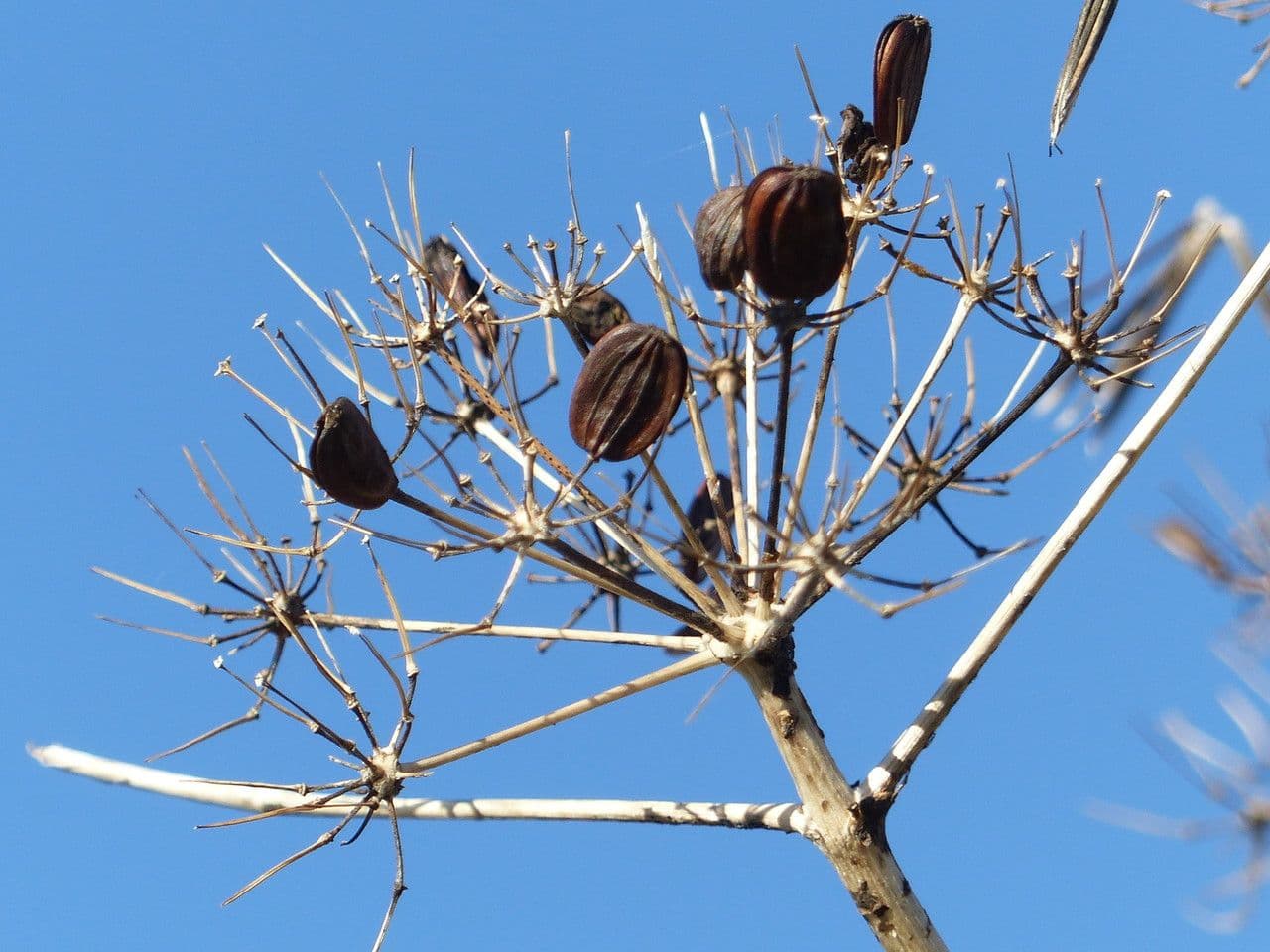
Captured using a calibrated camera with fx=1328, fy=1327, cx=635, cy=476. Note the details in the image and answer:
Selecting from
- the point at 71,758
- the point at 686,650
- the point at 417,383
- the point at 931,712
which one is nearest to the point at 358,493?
the point at 417,383

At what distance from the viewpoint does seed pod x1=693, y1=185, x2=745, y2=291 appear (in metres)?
4.28

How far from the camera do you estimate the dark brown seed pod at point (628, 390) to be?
372cm

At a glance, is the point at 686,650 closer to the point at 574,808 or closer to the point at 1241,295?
the point at 574,808

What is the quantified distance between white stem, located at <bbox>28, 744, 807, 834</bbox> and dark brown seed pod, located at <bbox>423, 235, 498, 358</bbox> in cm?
165

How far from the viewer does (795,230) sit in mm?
3488

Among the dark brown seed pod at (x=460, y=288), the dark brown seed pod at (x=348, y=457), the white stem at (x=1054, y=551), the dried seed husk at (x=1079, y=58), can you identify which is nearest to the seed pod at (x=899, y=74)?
the dried seed husk at (x=1079, y=58)

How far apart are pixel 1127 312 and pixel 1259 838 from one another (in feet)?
7.50

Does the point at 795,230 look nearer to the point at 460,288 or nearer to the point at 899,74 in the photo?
the point at 899,74

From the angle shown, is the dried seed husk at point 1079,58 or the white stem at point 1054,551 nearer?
the white stem at point 1054,551

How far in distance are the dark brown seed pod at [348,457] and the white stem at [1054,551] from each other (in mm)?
1767

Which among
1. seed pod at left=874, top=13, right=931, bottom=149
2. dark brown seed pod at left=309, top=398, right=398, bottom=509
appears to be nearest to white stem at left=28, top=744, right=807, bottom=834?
dark brown seed pod at left=309, top=398, right=398, bottom=509

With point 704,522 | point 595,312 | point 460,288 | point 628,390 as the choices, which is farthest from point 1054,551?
point 460,288

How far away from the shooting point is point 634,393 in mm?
3750

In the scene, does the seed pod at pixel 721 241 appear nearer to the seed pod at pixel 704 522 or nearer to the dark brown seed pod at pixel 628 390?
the dark brown seed pod at pixel 628 390
